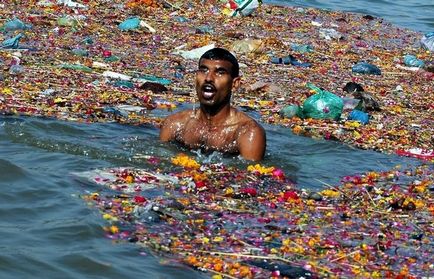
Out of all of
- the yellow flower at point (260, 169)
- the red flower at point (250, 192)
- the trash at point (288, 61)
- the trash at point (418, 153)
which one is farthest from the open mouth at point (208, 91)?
the trash at point (288, 61)

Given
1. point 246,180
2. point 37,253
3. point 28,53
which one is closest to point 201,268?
point 37,253

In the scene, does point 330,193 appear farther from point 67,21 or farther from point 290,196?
point 67,21

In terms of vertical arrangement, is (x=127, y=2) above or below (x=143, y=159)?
above

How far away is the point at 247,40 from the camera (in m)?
13.7

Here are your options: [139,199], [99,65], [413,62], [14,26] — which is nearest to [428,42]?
[413,62]

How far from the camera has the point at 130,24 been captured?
14.2m

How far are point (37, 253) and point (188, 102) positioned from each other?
16.4 ft

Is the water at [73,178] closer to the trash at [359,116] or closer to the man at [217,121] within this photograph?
the man at [217,121]

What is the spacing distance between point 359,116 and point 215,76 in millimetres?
2653

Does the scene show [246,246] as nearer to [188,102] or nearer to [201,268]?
[201,268]

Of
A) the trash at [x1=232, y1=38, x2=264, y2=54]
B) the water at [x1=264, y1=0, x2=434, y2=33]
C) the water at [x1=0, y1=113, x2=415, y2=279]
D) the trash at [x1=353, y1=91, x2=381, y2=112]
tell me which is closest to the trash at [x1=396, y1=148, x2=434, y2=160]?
the water at [x1=0, y1=113, x2=415, y2=279]

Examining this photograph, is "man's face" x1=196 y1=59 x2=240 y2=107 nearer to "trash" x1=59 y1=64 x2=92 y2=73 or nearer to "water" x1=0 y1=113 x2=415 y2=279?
"water" x1=0 y1=113 x2=415 y2=279

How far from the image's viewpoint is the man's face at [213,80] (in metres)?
8.03

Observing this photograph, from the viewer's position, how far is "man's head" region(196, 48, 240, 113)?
8.03 m
